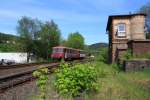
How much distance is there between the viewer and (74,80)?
440 inches

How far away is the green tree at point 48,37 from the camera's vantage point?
80.3 meters

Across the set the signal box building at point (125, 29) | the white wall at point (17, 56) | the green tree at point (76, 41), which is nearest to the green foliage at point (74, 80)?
the signal box building at point (125, 29)

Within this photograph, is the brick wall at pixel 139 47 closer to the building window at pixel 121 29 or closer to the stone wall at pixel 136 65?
the stone wall at pixel 136 65

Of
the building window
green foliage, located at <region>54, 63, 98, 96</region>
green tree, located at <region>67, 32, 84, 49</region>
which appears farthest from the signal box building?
green tree, located at <region>67, 32, 84, 49</region>

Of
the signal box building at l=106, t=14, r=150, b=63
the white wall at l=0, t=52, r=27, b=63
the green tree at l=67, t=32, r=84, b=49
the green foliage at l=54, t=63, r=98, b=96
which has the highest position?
the green tree at l=67, t=32, r=84, b=49

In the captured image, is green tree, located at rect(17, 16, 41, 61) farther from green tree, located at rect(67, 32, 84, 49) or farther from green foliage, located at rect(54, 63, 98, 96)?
green foliage, located at rect(54, 63, 98, 96)

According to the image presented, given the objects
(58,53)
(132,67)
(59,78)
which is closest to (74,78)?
(59,78)

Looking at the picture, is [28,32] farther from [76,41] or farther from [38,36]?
[76,41]

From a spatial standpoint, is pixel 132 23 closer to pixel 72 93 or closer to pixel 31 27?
pixel 72 93

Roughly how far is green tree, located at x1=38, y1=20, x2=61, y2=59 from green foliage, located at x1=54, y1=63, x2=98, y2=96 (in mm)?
67053

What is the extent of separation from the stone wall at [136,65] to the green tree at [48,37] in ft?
182

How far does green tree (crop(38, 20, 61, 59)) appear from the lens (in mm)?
80312

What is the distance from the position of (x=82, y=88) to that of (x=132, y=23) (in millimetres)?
32866

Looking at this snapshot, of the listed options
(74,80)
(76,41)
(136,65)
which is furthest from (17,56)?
(74,80)
